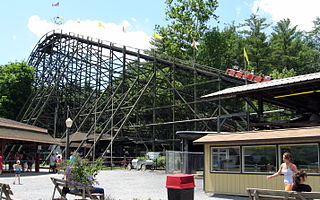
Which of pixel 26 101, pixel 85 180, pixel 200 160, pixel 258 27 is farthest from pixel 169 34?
pixel 85 180

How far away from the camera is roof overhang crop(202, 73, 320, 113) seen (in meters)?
16.3

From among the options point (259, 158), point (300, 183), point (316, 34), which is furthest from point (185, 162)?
point (316, 34)

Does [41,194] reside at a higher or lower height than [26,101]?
lower

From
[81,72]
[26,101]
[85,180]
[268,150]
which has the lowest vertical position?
[85,180]

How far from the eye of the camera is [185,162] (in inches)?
1032

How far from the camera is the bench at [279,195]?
7922 mm

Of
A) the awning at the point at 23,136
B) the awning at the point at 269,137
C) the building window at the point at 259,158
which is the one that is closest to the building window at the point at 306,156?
the awning at the point at 269,137

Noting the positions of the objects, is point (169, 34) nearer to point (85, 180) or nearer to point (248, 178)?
point (248, 178)

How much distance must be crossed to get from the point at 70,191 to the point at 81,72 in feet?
137

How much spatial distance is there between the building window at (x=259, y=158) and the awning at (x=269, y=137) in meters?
0.29

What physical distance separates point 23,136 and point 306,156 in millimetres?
22785

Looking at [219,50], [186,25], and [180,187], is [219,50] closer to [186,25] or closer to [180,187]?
[186,25]

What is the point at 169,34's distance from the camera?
52.6 m

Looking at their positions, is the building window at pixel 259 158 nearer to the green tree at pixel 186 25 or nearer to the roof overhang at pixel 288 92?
the roof overhang at pixel 288 92
